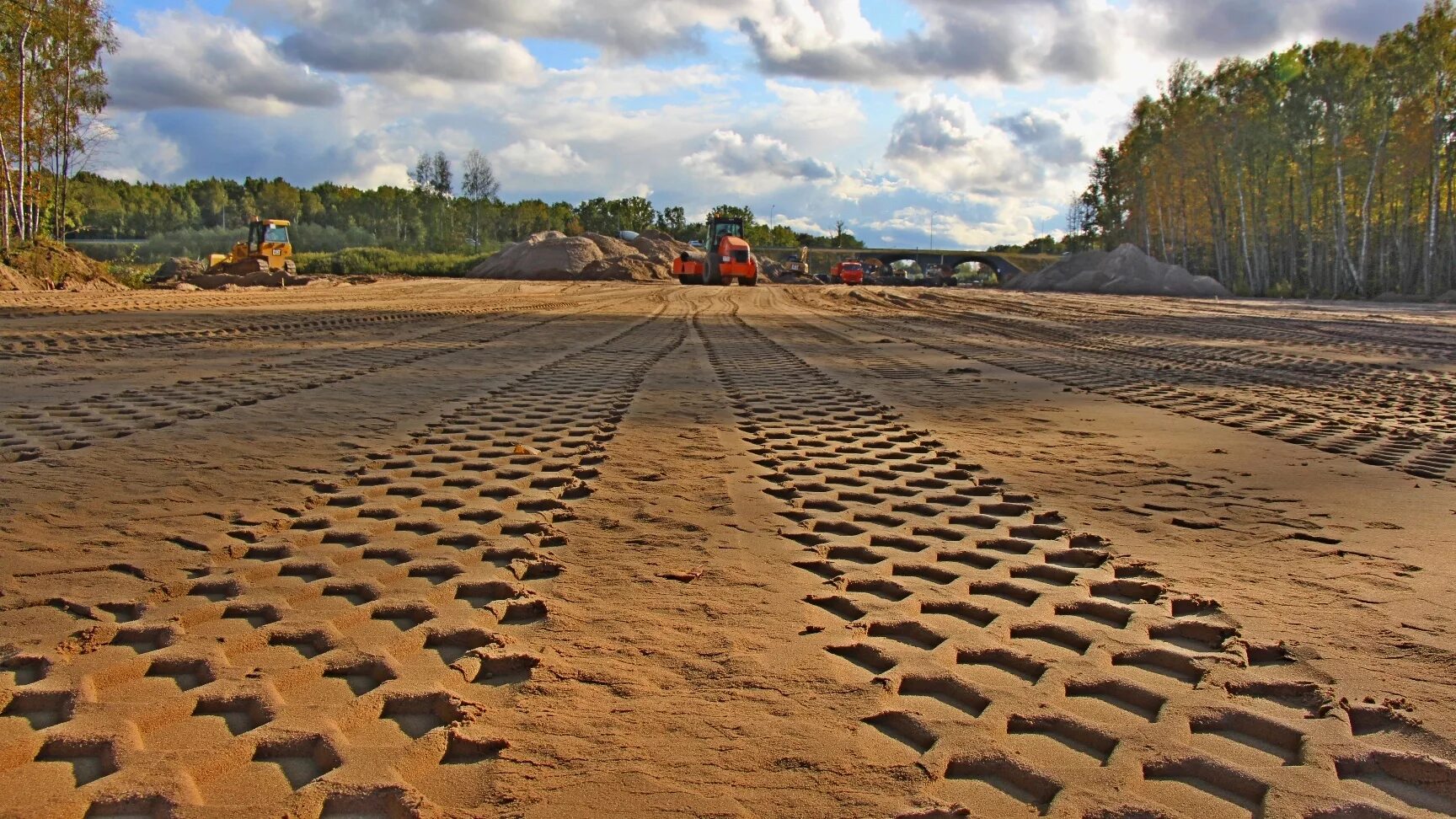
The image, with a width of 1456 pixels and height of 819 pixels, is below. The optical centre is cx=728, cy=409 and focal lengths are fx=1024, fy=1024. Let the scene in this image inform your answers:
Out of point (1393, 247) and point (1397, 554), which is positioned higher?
point (1393, 247)

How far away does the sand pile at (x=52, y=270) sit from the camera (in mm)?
21859

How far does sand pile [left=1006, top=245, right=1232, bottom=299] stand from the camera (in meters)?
46.3

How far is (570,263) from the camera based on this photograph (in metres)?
49.6

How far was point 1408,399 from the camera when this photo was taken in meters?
8.88

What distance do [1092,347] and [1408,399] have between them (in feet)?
19.3

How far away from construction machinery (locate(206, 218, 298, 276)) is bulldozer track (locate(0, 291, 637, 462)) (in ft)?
91.7

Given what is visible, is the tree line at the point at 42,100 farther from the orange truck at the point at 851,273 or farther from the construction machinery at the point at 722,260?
the orange truck at the point at 851,273

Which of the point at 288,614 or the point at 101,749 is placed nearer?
the point at 101,749

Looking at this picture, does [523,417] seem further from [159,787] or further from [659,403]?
[159,787]

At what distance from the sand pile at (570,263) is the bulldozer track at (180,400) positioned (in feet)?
120

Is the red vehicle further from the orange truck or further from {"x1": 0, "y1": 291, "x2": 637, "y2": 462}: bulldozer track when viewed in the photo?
{"x1": 0, "y1": 291, "x2": 637, "y2": 462}: bulldozer track

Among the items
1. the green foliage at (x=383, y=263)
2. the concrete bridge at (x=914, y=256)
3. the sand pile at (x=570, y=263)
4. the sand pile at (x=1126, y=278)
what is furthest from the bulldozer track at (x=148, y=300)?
the concrete bridge at (x=914, y=256)

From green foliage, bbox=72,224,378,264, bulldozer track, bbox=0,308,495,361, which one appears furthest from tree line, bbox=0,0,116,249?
green foliage, bbox=72,224,378,264

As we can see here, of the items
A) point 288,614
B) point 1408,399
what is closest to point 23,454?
point 288,614
